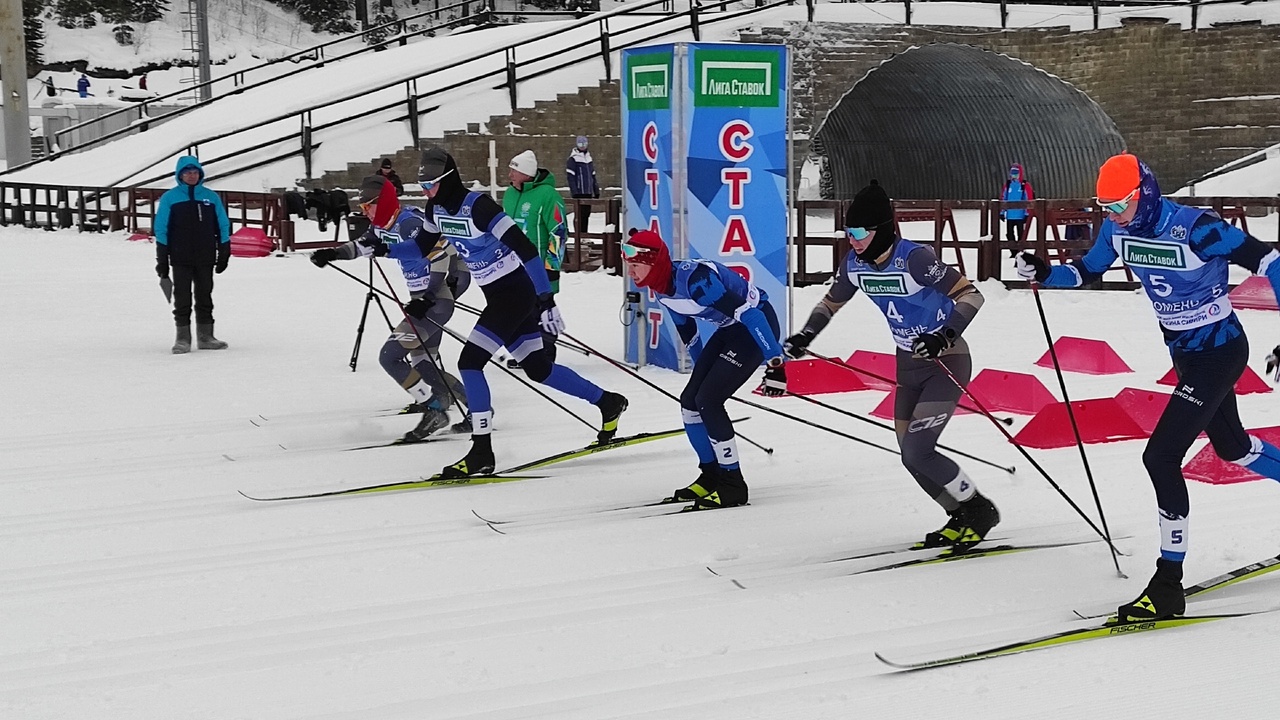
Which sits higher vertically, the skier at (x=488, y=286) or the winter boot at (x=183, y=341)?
the skier at (x=488, y=286)

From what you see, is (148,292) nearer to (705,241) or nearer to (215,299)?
(215,299)

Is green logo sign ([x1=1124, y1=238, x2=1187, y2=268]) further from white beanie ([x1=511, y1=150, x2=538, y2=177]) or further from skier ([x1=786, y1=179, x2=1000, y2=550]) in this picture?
white beanie ([x1=511, y1=150, x2=538, y2=177])

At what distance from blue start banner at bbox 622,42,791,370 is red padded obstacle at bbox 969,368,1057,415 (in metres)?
2.20

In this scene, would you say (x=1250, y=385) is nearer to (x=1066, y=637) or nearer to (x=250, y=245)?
(x=1066, y=637)

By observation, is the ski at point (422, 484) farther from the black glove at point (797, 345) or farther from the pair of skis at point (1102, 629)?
the pair of skis at point (1102, 629)

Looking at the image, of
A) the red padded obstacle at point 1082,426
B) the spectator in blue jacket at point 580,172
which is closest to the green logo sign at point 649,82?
the red padded obstacle at point 1082,426

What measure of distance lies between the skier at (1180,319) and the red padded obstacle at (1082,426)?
316 cm

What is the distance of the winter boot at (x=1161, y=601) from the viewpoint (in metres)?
5.25

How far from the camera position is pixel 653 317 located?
1216 centimetres

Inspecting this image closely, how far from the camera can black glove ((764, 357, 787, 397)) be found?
679 cm

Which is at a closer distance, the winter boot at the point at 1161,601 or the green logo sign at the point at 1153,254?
the winter boot at the point at 1161,601

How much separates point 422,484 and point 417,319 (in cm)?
167

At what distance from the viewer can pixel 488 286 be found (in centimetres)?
844

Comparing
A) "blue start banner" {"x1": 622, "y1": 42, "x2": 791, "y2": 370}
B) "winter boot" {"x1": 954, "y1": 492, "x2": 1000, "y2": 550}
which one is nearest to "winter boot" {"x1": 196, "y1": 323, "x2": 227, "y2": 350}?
"blue start banner" {"x1": 622, "y1": 42, "x2": 791, "y2": 370}
